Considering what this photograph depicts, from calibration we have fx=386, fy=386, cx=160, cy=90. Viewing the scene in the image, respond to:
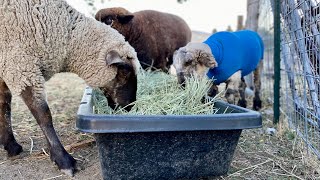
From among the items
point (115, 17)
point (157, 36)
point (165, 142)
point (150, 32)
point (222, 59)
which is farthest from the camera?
point (157, 36)

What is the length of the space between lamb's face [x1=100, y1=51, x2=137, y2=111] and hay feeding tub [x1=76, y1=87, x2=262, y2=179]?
0.63m

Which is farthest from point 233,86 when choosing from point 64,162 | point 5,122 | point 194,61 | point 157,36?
point 5,122

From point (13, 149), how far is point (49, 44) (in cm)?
109

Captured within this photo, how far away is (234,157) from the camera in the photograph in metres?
3.54

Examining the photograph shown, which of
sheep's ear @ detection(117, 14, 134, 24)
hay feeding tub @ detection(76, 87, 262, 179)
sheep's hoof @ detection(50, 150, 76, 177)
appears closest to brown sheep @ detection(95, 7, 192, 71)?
sheep's ear @ detection(117, 14, 134, 24)

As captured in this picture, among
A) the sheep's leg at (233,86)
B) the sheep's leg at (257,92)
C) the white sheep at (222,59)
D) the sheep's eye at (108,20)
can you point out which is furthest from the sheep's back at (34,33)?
the sheep's leg at (257,92)

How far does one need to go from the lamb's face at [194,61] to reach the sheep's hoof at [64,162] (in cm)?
159

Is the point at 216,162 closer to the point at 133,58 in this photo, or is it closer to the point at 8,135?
the point at 133,58

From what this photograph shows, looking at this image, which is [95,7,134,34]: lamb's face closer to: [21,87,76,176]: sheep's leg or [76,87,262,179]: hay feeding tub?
[21,87,76,176]: sheep's leg

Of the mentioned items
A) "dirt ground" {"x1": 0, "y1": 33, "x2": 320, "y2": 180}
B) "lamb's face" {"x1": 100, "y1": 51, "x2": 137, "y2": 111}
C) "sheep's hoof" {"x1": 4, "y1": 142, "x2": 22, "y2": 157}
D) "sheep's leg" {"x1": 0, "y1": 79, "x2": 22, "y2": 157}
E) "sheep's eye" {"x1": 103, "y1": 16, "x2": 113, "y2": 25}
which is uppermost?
"sheep's eye" {"x1": 103, "y1": 16, "x2": 113, "y2": 25}

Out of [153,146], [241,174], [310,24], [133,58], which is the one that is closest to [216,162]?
[241,174]

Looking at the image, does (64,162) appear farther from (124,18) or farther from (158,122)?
(124,18)

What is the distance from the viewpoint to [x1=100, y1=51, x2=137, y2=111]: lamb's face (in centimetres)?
347

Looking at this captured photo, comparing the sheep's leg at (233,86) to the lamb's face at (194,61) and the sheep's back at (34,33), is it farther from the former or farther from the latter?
the sheep's back at (34,33)
